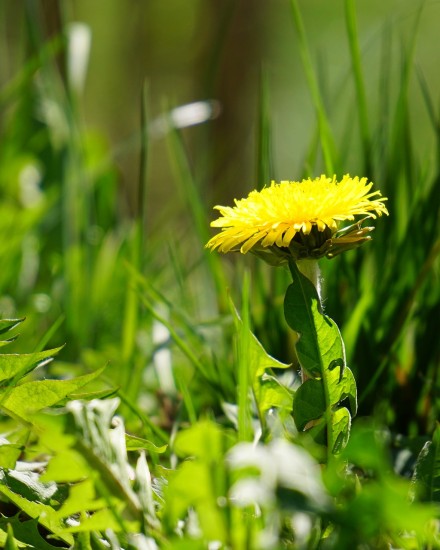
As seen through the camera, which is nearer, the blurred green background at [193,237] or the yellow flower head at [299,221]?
the yellow flower head at [299,221]

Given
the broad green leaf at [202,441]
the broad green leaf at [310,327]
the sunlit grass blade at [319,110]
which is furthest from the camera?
the sunlit grass blade at [319,110]

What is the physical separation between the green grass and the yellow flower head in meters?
0.05

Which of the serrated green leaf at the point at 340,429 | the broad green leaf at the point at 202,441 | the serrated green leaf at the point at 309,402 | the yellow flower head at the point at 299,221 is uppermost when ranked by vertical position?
the yellow flower head at the point at 299,221

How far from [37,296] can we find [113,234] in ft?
2.17

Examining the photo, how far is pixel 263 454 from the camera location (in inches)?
15.6

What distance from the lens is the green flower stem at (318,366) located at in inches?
23.6

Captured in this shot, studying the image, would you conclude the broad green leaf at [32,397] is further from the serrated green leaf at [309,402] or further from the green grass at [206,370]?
the serrated green leaf at [309,402]

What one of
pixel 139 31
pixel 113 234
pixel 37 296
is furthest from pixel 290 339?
pixel 139 31

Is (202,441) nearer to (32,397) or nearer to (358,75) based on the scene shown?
(32,397)

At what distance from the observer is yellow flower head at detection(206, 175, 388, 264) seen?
0.61 m

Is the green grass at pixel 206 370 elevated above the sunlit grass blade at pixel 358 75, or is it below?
below

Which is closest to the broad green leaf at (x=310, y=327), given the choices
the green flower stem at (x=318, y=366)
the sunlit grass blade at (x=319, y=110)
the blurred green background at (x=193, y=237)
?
the green flower stem at (x=318, y=366)

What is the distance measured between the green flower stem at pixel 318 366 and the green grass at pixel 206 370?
0.02 meters

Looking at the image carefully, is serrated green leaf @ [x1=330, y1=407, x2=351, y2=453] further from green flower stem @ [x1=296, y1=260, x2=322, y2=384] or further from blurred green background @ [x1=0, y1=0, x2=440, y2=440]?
blurred green background @ [x1=0, y1=0, x2=440, y2=440]
